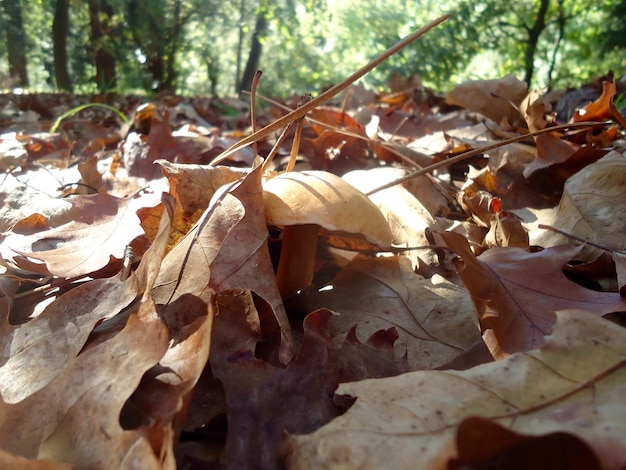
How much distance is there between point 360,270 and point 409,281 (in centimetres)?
13

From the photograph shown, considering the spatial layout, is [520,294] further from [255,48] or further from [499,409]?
[255,48]

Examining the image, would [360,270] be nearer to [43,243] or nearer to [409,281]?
[409,281]

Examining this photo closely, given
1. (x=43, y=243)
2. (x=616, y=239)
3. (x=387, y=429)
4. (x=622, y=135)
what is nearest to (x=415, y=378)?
(x=387, y=429)

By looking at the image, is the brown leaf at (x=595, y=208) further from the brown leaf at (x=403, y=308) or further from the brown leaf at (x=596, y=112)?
the brown leaf at (x=596, y=112)

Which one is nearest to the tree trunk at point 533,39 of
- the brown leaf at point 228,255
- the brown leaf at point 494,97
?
the brown leaf at point 494,97

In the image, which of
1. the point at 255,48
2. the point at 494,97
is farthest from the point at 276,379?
the point at 255,48

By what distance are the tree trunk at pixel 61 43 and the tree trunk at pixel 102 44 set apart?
42 centimetres

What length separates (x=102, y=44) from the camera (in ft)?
26.3

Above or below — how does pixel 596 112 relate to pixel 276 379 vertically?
above

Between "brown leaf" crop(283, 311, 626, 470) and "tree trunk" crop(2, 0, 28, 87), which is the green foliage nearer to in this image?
"tree trunk" crop(2, 0, 28, 87)

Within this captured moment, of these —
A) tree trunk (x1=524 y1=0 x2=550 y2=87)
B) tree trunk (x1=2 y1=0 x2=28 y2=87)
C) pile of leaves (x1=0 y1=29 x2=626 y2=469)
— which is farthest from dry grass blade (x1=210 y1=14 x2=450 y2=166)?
tree trunk (x1=524 y1=0 x2=550 y2=87)

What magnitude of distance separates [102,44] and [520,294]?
28.7 ft

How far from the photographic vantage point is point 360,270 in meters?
1.18

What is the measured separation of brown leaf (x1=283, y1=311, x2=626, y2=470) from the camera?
546mm
